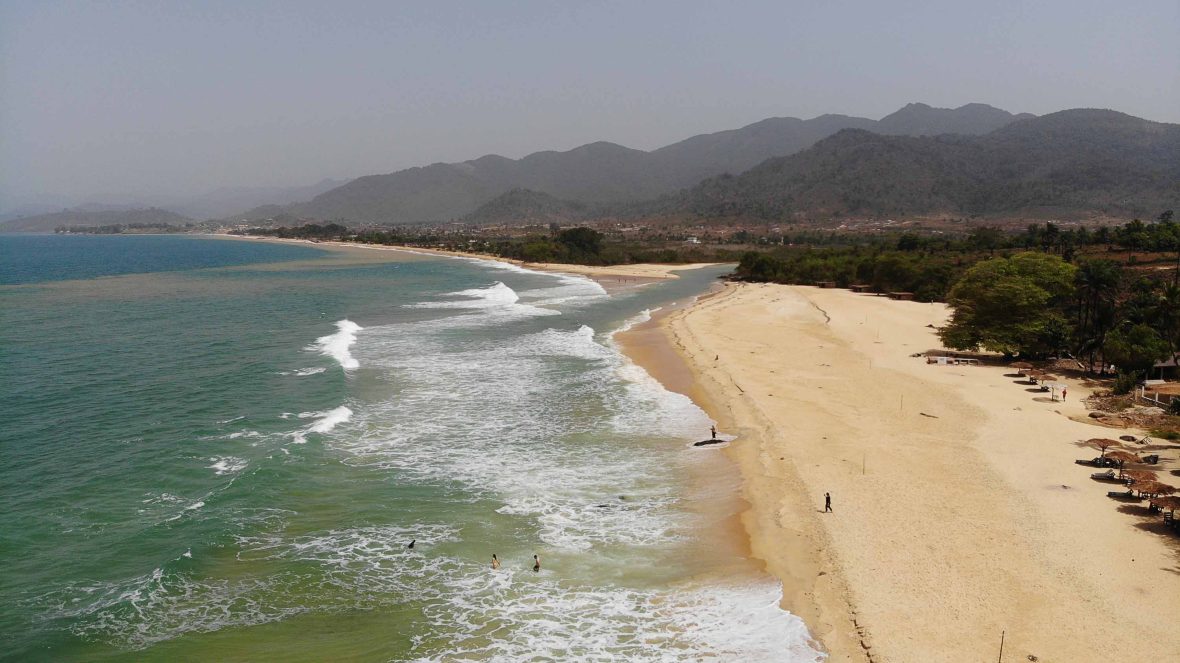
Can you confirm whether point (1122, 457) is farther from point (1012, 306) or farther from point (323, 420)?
point (323, 420)

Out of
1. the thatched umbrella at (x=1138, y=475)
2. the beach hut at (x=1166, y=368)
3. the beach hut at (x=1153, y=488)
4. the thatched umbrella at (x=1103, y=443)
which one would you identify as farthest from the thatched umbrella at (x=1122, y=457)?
the beach hut at (x=1166, y=368)

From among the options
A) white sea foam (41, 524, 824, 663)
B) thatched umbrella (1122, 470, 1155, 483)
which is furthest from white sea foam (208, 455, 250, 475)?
thatched umbrella (1122, 470, 1155, 483)

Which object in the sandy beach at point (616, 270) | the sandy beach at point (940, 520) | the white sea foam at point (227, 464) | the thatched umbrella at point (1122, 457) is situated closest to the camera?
the sandy beach at point (940, 520)

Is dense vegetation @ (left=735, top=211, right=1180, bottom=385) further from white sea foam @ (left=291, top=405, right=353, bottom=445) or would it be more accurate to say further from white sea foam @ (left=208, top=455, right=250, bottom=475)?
white sea foam @ (left=208, top=455, right=250, bottom=475)

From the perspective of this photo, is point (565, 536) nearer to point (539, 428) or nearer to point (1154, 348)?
point (539, 428)

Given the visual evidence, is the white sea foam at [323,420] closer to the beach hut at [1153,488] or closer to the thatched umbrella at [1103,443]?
the beach hut at [1153,488]

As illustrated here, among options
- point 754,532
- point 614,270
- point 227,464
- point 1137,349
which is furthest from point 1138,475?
point 614,270
